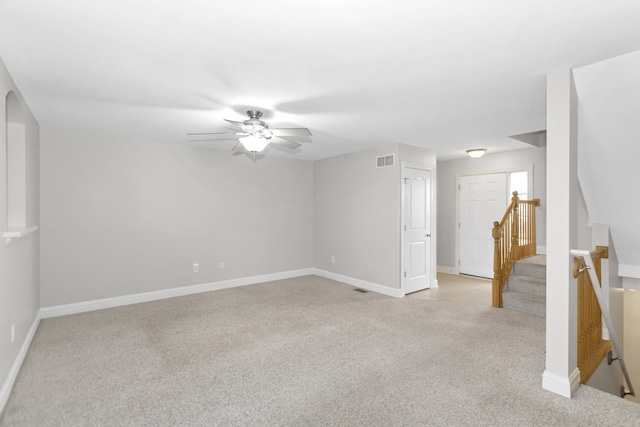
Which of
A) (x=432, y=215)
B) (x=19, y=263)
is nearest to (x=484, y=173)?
(x=432, y=215)

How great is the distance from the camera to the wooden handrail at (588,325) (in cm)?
267

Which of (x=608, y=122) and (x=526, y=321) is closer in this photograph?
(x=608, y=122)

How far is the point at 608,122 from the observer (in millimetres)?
2639

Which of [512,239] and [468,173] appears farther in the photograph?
[468,173]

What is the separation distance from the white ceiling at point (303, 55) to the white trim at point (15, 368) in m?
2.38

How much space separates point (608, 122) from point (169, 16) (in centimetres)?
338

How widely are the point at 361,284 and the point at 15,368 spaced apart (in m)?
4.42

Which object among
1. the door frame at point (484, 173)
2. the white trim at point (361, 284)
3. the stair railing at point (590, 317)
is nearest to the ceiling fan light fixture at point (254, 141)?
the stair railing at point (590, 317)

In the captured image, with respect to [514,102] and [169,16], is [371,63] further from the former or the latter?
[514,102]

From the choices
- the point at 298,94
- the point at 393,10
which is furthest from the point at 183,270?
the point at 393,10

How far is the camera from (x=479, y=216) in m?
6.23

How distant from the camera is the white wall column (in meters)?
2.36

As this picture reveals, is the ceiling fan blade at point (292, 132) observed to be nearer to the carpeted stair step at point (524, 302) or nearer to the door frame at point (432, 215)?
the door frame at point (432, 215)

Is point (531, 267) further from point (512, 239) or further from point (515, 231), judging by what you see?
point (515, 231)
